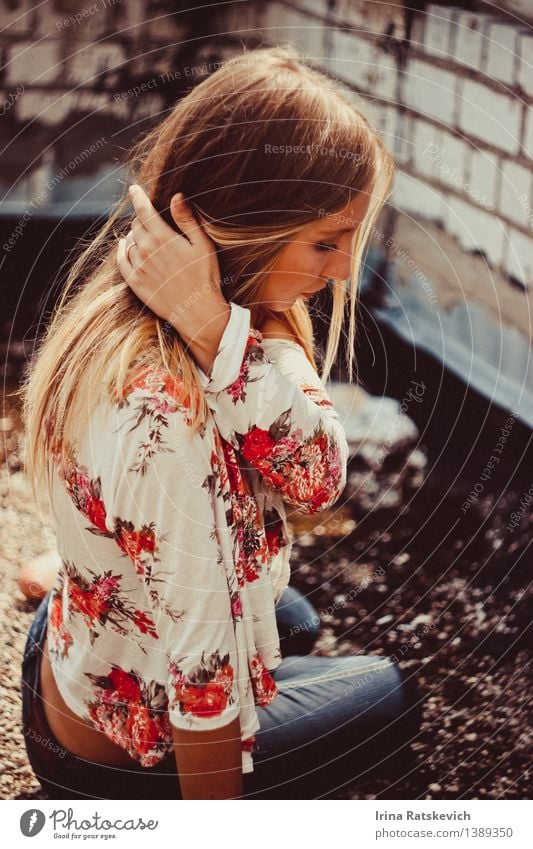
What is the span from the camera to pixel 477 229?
670 millimetres

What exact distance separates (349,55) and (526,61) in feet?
0.47

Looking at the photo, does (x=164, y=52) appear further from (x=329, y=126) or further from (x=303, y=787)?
(x=303, y=787)

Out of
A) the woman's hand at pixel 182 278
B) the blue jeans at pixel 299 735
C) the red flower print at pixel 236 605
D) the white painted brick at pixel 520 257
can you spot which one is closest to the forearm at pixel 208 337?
the woman's hand at pixel 182 278

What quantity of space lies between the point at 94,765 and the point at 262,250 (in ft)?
1.17

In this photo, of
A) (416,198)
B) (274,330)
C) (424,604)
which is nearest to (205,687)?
(274,330)

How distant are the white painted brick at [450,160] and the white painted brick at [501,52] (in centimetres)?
6

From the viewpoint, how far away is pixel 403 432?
779 mm

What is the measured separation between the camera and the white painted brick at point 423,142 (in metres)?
0.64

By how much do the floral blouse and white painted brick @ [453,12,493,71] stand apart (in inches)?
12.1

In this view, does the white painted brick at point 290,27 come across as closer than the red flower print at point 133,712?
No

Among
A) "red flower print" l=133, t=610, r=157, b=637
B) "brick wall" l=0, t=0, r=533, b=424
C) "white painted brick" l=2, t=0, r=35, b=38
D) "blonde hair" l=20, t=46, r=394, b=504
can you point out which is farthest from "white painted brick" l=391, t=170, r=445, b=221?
"red flower print" l=133, t=610, r=157, b=637

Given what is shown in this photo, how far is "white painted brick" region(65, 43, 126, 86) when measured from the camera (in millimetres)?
613

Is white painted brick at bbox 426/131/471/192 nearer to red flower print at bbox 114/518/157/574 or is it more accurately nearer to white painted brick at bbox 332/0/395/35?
white painted brick at bbox 332/0/395/35

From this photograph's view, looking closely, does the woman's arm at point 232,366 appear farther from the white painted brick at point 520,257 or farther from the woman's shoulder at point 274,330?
the white painted brick at point 520,257
